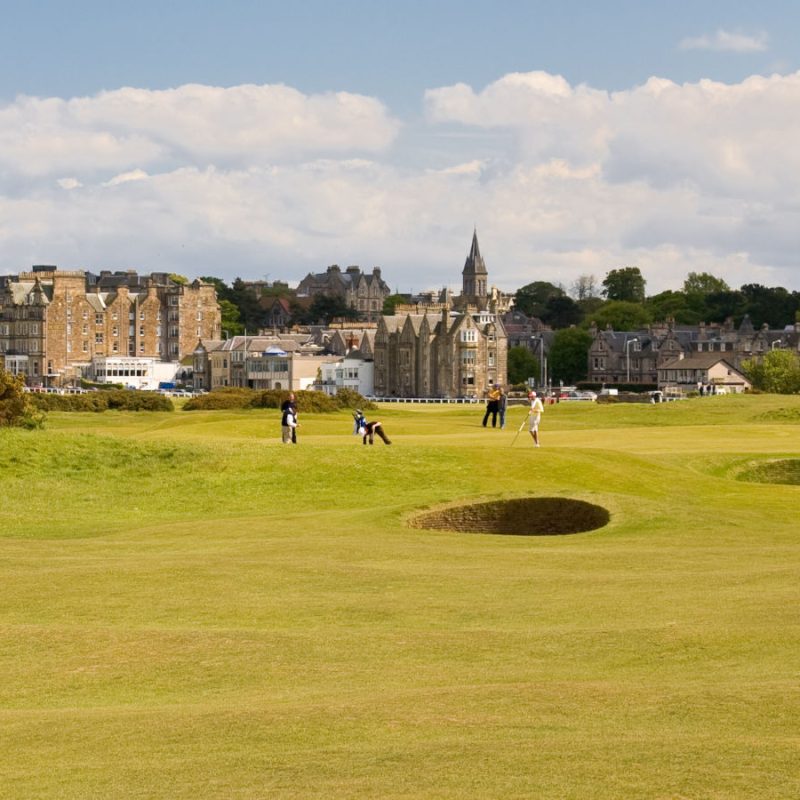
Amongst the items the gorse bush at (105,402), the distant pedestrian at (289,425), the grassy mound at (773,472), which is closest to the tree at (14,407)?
the distant pedestrian at (289,425)

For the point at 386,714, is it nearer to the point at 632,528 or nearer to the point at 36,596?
the point at 36,596

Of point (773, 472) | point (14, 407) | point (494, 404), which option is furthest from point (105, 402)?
point (773, 472)

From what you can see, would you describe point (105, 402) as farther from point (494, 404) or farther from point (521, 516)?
point (521, 516)

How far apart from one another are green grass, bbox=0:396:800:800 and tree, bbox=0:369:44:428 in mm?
13553

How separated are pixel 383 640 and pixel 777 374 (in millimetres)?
136884

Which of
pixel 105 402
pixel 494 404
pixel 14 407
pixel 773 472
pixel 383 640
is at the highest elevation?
pixel 14 407

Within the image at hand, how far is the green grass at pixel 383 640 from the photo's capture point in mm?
11930

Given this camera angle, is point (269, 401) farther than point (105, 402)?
No

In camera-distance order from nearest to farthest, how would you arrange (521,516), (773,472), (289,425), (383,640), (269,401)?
(383,640)
(521,516)
(773,472)
(289,425)
(269,401)

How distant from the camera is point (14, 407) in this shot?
2158 inches

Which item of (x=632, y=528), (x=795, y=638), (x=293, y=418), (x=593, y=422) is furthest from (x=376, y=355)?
(x=795, y=638)

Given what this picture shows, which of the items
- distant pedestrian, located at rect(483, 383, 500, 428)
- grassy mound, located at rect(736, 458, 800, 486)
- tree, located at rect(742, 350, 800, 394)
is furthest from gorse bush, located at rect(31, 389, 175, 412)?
grassy mound, located at rect(736, 458, 800, 486)

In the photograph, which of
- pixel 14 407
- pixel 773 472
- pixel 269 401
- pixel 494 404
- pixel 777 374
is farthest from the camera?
pixel 777 374

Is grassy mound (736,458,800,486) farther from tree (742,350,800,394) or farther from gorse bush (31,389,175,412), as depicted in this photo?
tree (742,350,800,394)
